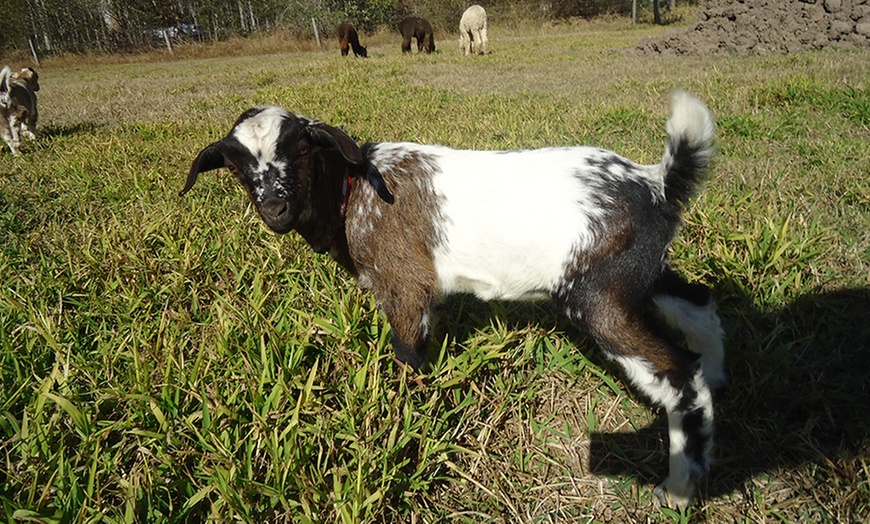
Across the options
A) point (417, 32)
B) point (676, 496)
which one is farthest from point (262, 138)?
point (417, 32)

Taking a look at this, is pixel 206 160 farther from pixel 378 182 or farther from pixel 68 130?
pixel 68 130

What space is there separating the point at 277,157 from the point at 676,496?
2.10m

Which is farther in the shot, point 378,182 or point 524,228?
point 378,182

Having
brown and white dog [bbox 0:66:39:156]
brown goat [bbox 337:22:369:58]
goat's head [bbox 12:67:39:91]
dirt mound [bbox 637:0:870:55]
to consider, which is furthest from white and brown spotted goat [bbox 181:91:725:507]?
brown goat [bbox 337:22:369:58]

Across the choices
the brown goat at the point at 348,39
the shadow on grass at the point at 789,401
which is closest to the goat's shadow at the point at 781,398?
the shadow on grass at the point at 789,401

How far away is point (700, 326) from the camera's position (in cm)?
210

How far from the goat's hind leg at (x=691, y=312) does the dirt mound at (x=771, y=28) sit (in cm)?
1107

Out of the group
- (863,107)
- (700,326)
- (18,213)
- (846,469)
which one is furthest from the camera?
(863,107)

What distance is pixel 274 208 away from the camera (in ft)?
6.59

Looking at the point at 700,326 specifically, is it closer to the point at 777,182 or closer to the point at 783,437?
the point at 783,437

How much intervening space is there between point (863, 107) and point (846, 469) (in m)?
4.79

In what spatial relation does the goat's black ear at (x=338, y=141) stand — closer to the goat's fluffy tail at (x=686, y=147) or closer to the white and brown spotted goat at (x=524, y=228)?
the white and brown spotted goat at (x=524, y=228)

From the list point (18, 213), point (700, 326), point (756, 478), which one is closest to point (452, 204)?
point (700, 326)

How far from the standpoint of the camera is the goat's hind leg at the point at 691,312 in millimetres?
2074
